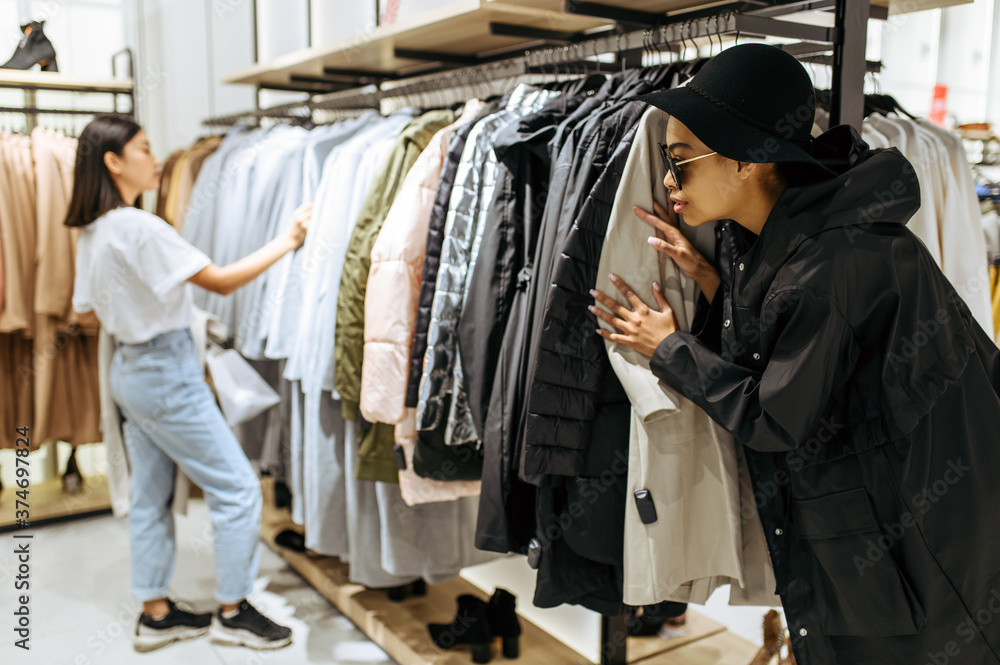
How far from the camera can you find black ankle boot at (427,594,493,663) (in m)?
2.55

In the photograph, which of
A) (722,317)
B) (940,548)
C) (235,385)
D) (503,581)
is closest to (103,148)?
(235,385)

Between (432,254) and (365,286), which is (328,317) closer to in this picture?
(365,286)

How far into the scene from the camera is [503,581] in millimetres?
3432

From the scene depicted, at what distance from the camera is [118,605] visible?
315cm

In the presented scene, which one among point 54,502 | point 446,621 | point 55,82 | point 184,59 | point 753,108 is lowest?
point 54,502

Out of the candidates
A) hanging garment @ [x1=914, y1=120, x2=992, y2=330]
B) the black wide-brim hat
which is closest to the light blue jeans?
the black wide-brim hat

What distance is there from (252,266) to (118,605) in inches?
61.6

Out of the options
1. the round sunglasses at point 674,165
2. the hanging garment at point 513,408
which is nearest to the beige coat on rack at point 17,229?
the hanging garment at point 513,408

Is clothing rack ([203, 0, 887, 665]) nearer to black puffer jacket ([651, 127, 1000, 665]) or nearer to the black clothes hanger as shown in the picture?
the black clothes hanger

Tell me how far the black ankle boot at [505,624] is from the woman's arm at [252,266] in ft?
4.52

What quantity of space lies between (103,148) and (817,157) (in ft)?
7.31

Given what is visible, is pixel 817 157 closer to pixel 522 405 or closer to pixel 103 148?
pixel 522 405

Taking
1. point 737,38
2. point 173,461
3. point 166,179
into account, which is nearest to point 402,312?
point 737,38

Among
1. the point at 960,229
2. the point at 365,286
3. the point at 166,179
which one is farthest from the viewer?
the point at 166,179
